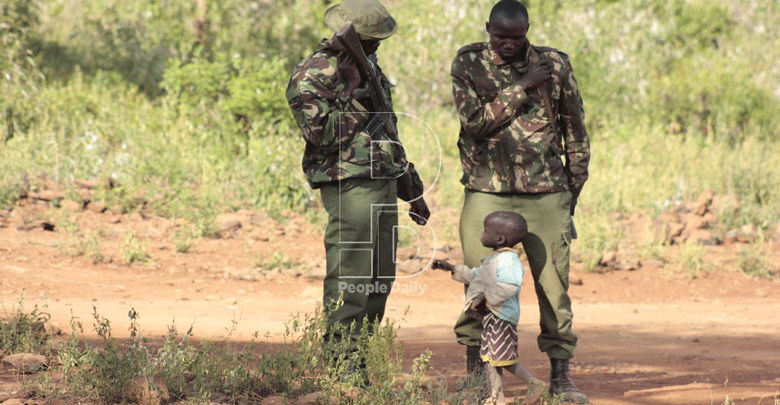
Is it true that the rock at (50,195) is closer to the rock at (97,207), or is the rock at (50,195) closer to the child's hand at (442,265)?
the rock at (97,207)

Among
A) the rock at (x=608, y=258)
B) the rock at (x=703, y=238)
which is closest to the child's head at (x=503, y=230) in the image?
the rock at (x=608, y=258)

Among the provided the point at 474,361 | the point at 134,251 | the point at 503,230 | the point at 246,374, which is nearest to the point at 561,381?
the point at 474,361

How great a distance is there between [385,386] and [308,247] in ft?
15.3

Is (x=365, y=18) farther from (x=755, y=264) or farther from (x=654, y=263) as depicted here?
(x=755, y=264)

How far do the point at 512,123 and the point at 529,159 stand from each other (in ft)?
0.63

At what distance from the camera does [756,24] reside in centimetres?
1781

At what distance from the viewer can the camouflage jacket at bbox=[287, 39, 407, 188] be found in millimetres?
3367

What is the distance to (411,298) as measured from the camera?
6727 mm

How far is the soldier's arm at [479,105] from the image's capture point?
3.61 m

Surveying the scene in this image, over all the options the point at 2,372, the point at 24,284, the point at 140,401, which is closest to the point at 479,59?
the point at 140,401

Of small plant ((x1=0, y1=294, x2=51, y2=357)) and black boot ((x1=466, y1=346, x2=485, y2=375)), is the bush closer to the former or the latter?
small plant ((x1=0, y1=294, x2=51, y2=357))

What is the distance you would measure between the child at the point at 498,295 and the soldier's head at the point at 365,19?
3.17ft

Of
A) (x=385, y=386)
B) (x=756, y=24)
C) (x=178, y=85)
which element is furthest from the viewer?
(x=756, y=24)

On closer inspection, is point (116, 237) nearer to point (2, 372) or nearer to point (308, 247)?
point (308, 247)
